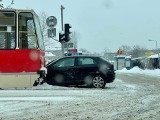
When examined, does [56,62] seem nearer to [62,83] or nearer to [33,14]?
[62,83]

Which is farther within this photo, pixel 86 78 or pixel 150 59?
pixel 150 59

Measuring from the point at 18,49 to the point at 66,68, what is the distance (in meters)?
3.03

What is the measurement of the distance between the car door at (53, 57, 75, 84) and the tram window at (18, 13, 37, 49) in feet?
7.75

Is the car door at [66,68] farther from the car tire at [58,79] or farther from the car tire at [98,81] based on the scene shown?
the car tire at [98,81]

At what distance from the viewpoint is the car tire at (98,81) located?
21469 mm

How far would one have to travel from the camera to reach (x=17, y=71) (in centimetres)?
1927

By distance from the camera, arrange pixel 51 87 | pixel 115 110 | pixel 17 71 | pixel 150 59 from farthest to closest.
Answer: pixel 150 59
pixel 51 87
pixel 17 71
pixel 115 110

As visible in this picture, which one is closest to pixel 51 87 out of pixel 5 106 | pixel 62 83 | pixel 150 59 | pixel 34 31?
pixel 62 83

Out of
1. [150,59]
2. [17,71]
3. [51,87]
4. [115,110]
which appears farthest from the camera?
[150,59]

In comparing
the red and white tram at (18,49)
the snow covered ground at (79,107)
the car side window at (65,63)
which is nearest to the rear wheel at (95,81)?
the car side window at (65,63)

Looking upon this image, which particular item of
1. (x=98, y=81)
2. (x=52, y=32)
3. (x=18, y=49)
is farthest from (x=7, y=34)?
(x=52, y=32)

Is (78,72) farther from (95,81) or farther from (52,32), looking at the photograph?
(52,32)

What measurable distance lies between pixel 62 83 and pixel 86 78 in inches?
43.8

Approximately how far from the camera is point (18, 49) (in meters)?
19.3
